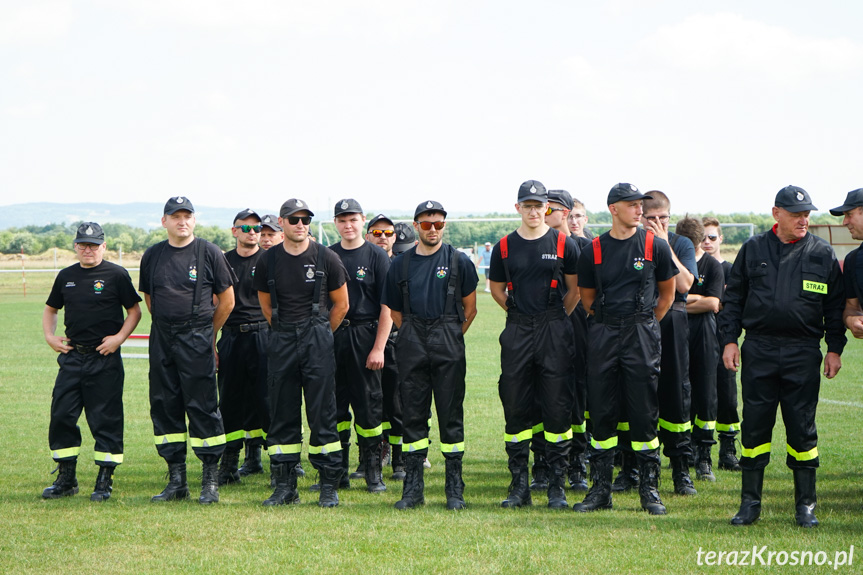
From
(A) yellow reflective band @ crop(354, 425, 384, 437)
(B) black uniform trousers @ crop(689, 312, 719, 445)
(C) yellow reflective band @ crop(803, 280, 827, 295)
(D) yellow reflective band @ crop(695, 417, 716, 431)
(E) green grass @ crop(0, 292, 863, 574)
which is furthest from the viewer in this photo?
(D) yellow reflective band @ crop(695, 417, 716, 431)

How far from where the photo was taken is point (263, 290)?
7.27m

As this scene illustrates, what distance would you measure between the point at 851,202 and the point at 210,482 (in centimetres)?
571

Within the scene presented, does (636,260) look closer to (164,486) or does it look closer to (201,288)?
(201,288)

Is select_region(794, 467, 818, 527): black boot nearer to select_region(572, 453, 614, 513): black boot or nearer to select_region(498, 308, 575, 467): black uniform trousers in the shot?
select_region(572, 453, 614, 513): black boot

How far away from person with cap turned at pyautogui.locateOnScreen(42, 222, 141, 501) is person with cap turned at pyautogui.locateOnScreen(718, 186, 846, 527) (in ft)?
17.3

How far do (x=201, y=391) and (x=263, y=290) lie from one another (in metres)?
1.04

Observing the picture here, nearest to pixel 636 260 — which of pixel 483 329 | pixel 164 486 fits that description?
pixel 164 486

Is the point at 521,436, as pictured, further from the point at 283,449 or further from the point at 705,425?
the point at 705,425

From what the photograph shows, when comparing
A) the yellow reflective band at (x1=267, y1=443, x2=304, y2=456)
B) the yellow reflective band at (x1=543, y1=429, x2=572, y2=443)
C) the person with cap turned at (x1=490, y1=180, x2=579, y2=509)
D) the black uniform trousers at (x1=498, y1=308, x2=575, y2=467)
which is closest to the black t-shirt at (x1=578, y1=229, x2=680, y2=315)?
the person with cap turned at (x1=490, y1=180, x2=579, y2=509)

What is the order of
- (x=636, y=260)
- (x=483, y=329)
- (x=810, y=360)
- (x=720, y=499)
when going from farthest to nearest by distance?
(x=483, y=329)
(x=720, y=499)
(x=636, y=260)
(x=810, y=360)

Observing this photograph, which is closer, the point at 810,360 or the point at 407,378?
the point at 810,360

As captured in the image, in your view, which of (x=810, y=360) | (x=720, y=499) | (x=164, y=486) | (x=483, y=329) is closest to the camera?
(x=810, y=360)

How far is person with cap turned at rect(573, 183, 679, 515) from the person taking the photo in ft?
22.0

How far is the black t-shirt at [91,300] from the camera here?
24.9ft
